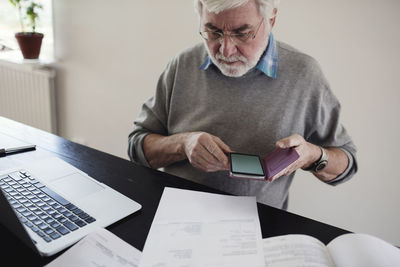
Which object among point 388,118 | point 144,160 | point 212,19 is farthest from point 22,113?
point 388,118

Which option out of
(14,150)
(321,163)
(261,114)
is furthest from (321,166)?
(14,150)

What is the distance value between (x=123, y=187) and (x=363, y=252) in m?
0.56

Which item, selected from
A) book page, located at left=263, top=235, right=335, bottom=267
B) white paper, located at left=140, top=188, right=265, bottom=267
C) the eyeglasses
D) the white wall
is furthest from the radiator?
book page, located at left=263, top=235, right=335, bottom=267

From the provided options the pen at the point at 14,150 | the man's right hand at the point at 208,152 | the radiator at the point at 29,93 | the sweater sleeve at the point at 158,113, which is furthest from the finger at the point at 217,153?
the radiator at the point at 29,93

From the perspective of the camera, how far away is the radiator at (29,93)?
7.59 ft

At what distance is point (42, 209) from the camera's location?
655 millimetres

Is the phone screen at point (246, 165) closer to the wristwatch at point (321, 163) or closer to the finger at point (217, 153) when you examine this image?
the finger at point (217, 153)

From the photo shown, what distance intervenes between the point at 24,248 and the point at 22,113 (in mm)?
2247

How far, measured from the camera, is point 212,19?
37.0 inches

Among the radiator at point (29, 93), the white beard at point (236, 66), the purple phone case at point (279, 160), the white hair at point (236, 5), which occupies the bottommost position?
the radiator at point (29, 93)

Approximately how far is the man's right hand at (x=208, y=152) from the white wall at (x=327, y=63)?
2.52 ft

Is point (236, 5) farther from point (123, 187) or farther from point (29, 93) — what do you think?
point (29, 93)

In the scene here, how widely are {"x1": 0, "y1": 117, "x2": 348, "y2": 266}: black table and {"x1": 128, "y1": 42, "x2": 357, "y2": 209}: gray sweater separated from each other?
177 millimetres

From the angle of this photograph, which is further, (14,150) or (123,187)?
(14,150)
